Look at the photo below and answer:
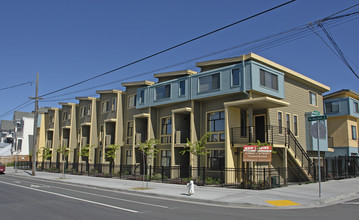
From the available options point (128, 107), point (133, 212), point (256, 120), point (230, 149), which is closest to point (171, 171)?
point (230, 149)

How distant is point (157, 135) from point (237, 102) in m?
10.4

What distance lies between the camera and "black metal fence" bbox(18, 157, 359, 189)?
64.5ft

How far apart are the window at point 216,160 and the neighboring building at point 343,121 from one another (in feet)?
44.9

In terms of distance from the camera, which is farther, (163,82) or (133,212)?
(163,82)

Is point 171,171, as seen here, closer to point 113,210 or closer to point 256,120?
point 256,120

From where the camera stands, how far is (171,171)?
2633 centimetres

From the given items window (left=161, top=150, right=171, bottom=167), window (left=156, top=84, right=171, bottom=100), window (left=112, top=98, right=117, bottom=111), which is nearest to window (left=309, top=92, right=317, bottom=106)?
window (left=156, top=84, right=171, bottom=100)

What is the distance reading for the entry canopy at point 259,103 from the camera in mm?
20527

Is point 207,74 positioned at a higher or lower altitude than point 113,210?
higher

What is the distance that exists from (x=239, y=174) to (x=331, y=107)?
1589cm

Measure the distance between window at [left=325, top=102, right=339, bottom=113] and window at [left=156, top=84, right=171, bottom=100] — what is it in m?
17.1

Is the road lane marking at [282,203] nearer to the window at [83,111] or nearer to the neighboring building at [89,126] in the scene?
the neighboring building at [89,126]

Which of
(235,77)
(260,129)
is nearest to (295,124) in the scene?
(260,129)

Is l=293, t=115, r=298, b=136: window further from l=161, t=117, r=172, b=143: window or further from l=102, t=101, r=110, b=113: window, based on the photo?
l=102, t=101, r=110, b=113: window
